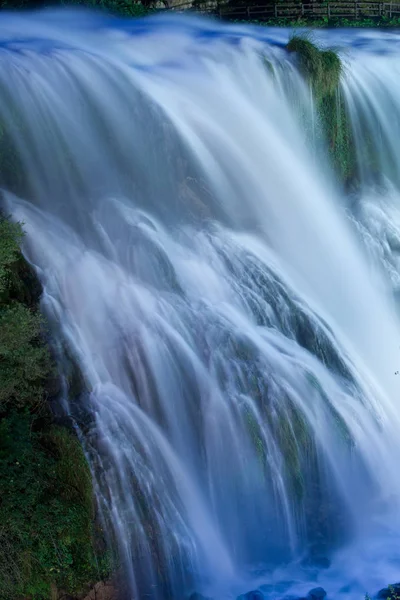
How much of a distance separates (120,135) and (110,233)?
239cm

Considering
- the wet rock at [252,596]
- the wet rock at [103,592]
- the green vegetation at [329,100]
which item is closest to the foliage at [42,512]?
the wet rock at [103,592]

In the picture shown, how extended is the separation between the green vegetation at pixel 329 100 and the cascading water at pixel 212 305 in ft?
1.01

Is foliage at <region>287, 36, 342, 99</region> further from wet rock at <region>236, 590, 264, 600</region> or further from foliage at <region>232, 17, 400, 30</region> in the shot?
wet rock at <region>236, 590, 264, 600</region>

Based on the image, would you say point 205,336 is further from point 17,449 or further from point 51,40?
point 51,40

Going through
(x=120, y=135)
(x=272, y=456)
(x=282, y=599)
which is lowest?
(x=282, y=599)

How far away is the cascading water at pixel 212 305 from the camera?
862cm

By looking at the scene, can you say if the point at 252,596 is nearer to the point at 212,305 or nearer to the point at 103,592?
the point at 103,592

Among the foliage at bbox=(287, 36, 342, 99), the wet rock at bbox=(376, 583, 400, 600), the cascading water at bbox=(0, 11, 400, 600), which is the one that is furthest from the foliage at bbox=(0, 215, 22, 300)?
the foliage at bbox=(287, 36, 342, 99)

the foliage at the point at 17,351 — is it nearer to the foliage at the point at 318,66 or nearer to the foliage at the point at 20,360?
the foliage at the point at 20,360

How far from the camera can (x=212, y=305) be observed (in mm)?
10195

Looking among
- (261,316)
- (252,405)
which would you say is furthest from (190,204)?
(252,405)

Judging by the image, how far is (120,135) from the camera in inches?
481

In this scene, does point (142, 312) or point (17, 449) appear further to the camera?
point (142, 312)

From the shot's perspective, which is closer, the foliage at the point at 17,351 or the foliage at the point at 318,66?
the foliage at the point at 17,351
